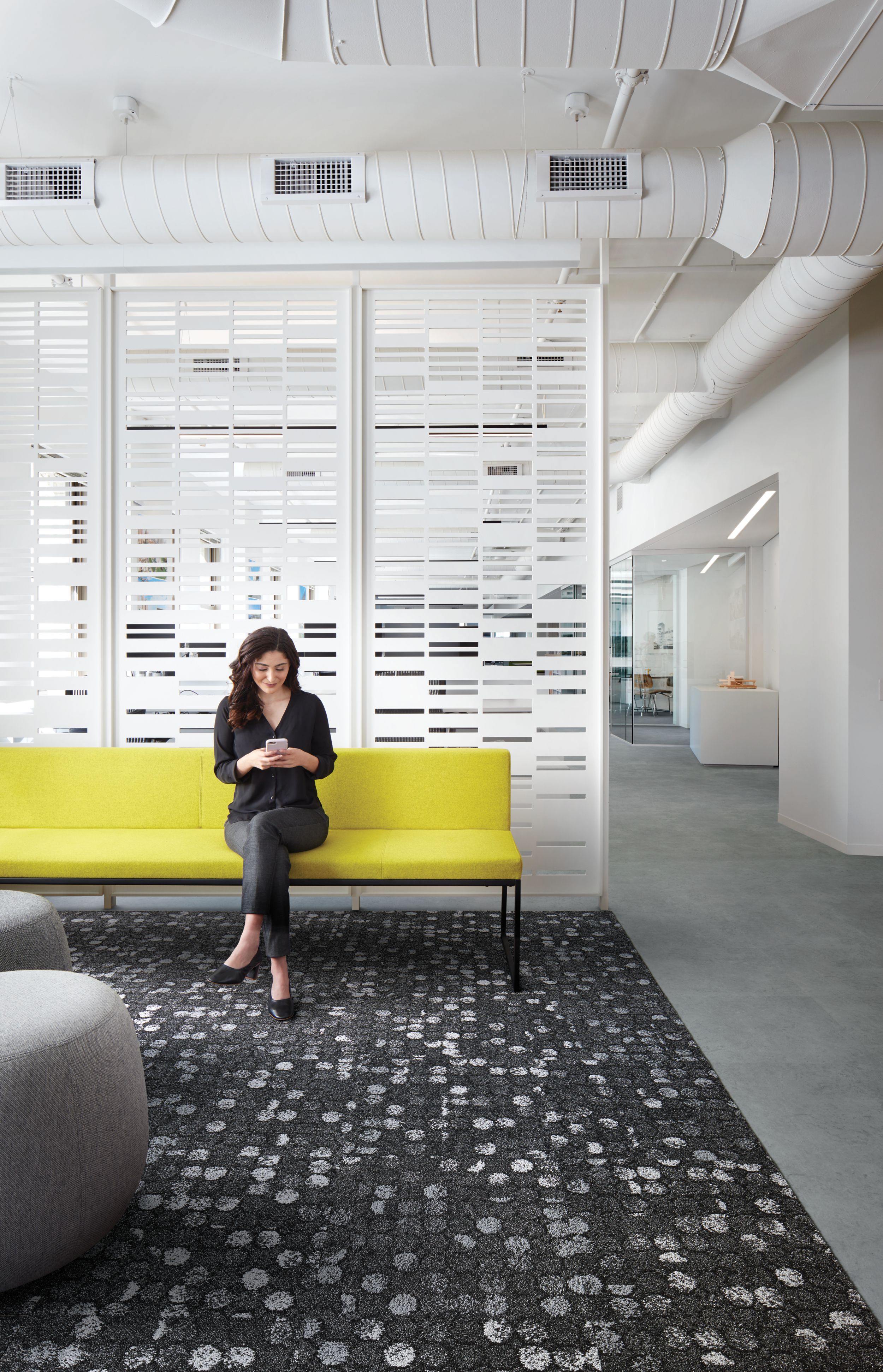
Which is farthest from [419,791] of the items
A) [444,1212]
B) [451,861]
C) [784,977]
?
[444,1212]

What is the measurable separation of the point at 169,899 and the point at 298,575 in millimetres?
1944

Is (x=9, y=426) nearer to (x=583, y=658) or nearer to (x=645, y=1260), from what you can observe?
(x=583, y=658)

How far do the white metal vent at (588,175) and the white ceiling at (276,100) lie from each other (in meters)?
0.40

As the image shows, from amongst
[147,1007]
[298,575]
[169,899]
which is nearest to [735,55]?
[298,575]

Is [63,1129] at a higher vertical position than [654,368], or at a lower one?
lower

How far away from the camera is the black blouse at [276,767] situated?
365cm

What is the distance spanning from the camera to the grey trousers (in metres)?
3.26

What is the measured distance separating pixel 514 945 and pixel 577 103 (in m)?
3.93

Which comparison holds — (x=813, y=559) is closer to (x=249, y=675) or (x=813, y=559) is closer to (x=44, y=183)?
(x=249, y=675)

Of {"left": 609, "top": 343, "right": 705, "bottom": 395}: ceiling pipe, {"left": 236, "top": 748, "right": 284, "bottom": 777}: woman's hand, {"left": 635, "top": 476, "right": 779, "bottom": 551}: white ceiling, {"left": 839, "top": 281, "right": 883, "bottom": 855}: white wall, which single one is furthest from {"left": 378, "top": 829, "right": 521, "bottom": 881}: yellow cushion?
{"left": 635, "top": 476, "right": 779, "bottom": 551}: white ceiling

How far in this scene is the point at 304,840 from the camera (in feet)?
11.7

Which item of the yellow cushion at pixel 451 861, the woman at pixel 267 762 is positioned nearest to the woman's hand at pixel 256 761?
the woman at pixel 267 762

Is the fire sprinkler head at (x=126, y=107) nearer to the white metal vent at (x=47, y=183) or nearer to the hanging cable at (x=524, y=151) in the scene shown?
the white metal vent at (x=47, y=183)

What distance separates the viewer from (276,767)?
3.64m
